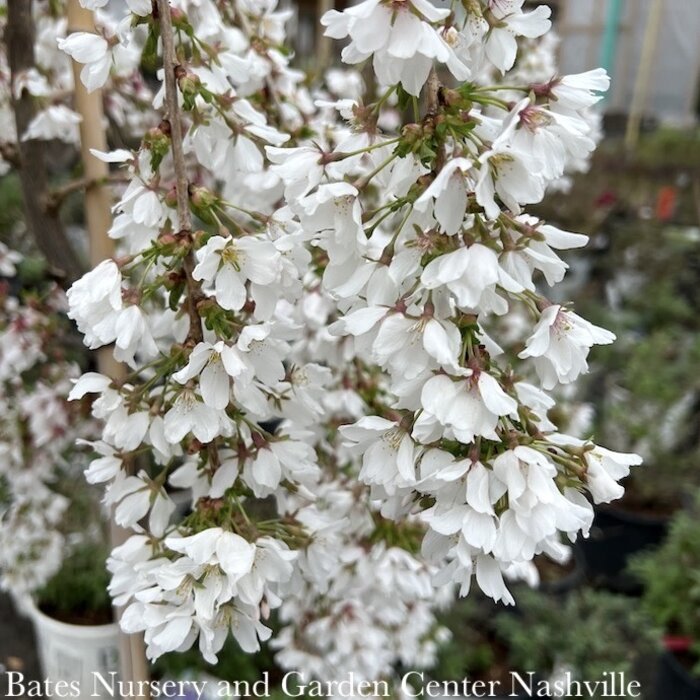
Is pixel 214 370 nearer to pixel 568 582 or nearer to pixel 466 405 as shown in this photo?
pixel 466 405

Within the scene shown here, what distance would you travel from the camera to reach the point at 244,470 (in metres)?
0.75

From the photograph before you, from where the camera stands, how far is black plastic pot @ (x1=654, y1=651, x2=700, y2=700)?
1.98 metres

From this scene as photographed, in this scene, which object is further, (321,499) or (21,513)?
(21,513)

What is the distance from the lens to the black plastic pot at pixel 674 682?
6.50ft

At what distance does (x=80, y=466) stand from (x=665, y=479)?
208cm

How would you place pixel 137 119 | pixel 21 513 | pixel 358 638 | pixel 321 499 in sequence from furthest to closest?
pixel 21 513, pixel 137 119, pixel 358 638, pixel 321 499

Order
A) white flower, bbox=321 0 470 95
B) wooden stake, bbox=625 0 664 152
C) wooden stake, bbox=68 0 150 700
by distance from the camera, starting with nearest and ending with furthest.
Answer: white flower, bbox=321 0 470 95 < wooden stake, bbox=68 0 150 700 < wooden stake, bbox=625 0 664 152

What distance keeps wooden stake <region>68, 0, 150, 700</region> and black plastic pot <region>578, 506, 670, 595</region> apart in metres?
2.14

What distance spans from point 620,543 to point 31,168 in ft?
8.02

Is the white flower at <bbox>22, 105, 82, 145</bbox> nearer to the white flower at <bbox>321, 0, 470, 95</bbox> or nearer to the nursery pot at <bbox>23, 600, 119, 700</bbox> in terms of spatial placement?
the white flower at <bbox>321, 0, 470, 95</bbox>

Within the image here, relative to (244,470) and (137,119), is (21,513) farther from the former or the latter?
(244,470)

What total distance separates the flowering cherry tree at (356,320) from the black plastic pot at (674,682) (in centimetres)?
157

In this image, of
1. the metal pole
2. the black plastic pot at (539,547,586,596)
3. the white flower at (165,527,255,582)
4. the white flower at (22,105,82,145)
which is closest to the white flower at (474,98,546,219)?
the white flower at (165,527,255,582)

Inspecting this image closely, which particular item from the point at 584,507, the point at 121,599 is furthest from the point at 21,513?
the point at 584,507
